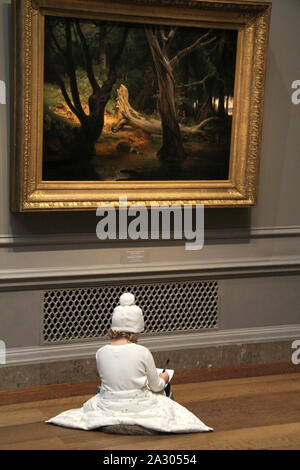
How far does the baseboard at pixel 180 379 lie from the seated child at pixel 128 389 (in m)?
0.80

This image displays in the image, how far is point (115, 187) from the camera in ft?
20.7

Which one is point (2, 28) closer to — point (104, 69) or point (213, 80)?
point (104, 69)

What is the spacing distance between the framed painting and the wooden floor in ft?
5.11

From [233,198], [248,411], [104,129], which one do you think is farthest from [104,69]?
[248,411]

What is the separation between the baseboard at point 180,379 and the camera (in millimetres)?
6168

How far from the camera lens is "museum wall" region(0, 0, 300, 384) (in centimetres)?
618

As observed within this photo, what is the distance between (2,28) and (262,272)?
10.2ft

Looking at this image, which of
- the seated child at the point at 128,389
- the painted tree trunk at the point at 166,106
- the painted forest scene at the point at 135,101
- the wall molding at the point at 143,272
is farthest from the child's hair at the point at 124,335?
the painted tree trunk at the point at 166,106

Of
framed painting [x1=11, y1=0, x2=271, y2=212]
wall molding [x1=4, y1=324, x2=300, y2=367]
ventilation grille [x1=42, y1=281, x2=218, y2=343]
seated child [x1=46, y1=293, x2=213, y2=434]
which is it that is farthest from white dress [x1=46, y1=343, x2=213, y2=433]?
framed painting [x1=11, y1=0, x2=271, y2=212]

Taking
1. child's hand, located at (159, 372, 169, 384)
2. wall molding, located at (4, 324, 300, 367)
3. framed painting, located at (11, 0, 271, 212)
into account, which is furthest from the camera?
wall molding, located at (4, 324, 300, 367)

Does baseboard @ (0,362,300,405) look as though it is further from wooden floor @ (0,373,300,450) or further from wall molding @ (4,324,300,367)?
wall molding @ (4,324,300,367)

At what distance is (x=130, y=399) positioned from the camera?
5.35 metres

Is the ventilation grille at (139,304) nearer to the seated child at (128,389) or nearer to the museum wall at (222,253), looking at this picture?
the museum wall at (222,253)

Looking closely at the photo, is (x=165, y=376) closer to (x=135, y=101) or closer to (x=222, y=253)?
(x=222, y=253)
